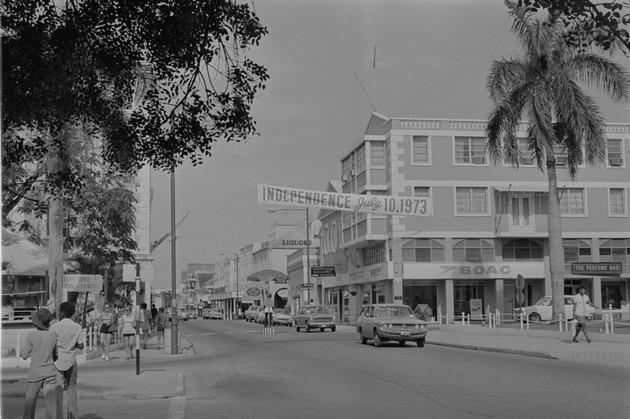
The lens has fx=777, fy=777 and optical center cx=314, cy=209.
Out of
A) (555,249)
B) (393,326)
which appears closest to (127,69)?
(393,326)

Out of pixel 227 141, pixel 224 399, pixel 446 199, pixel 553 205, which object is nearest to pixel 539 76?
pixel 553 205

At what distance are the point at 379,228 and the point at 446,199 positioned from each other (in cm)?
486

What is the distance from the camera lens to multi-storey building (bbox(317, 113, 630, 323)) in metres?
50.8

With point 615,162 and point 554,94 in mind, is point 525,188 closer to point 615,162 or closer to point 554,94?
point 615,162

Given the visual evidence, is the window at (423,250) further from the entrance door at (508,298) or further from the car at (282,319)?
the car at (282,319)

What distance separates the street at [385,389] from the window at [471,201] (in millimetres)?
28101

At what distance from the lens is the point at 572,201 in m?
52.2

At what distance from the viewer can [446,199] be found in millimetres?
50875

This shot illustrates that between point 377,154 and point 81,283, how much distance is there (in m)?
29.8

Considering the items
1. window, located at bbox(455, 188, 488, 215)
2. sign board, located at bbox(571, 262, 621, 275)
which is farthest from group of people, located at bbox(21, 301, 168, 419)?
window, located at bbox(455, 188, 488, 215)

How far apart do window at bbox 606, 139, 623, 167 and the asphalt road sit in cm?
3240

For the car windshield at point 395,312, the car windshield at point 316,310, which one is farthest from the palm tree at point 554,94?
the car windshield at point 316,310

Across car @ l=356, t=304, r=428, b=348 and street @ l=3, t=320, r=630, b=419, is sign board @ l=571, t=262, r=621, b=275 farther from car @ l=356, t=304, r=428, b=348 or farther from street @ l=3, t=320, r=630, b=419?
street @ l=3, t=320, r=630, b=419

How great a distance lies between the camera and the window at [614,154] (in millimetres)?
51938
